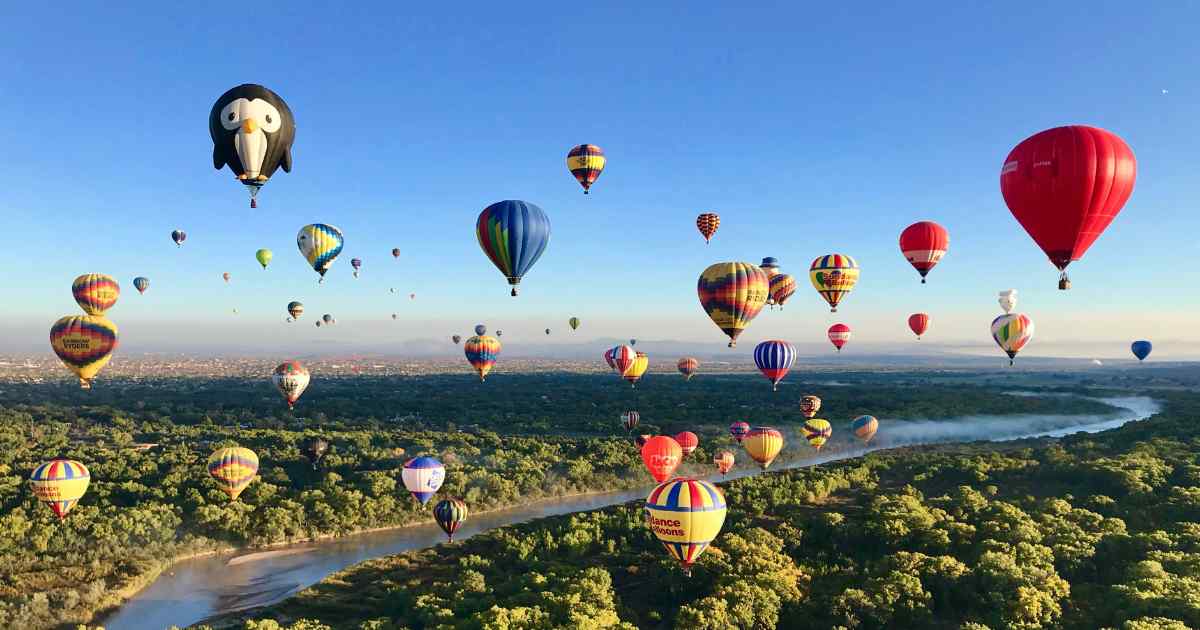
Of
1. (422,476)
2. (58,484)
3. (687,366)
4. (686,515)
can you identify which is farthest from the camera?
(687,366)

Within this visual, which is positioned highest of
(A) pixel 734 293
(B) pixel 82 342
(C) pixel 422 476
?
(A) pixel 734 293

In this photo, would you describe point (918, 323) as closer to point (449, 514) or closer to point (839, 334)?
point (839, 334)

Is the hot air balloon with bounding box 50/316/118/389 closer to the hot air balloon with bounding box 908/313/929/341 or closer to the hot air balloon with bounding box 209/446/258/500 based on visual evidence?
the hot air balloon with bounding box 209/446/258/500

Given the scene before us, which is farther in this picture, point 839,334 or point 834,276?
point 839,334

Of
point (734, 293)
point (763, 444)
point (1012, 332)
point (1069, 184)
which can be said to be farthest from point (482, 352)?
→ point (1069, 184)

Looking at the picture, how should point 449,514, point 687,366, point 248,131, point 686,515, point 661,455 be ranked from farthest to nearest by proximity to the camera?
point 687,366 → point 661,455 → point 449,514 → point 686,515 → point 248,131

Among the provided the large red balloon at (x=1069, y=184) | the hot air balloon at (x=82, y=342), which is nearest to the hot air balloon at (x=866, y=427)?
the large red balloon at (x=1069, y=184)

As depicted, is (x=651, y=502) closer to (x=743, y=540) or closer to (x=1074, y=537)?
(x=743, y=540)

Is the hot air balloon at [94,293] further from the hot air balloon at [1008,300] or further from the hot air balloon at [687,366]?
the hot air balloon at [1008,300]
